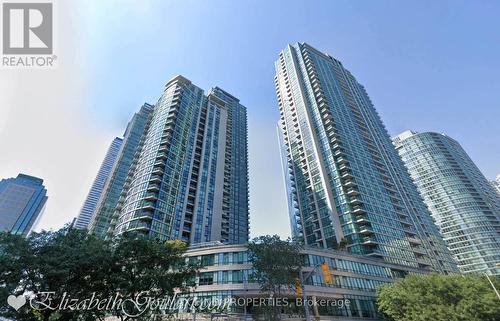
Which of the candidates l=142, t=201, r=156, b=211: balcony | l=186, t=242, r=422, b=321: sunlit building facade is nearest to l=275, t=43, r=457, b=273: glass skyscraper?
l=186, t=242, r=422, b=321: sunlit building facade

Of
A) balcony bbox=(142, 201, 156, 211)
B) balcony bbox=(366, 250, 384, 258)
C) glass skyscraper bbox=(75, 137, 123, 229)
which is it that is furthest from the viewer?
glass skyscraper bbox=(75, 137, 123, 229)

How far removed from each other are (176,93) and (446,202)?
121 metres

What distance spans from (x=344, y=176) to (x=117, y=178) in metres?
72.1

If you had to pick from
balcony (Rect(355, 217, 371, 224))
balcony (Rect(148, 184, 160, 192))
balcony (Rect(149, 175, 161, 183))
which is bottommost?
balcony (Rect(355, 217, 371, 224))

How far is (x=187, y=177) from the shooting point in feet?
258

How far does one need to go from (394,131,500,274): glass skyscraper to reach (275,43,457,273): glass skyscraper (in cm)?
4089

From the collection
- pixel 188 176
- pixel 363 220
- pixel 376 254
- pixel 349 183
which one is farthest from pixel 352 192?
pixel 188 176

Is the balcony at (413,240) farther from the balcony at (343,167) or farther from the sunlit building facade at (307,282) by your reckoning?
the balcony at (343,167)

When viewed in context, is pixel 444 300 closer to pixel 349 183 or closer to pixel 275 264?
pixel 275 264

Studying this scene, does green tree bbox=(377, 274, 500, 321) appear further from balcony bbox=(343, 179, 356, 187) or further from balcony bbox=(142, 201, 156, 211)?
balcony bbox=(142, 201, 156, 211)

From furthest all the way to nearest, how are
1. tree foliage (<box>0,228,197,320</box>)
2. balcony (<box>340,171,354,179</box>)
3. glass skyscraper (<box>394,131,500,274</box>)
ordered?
1. glass skyscraper (<box>394,131,500,274</box>)
2. balcony (<box>340,171,354,179</box>)
3. tree foliage (<box>0,228,197,320</box>)

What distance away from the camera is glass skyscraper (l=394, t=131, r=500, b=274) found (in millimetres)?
105625

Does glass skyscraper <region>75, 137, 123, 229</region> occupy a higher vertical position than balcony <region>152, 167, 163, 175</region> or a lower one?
higher

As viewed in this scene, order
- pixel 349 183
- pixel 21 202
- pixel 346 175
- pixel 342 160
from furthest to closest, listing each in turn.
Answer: pixel 21 202 < pixel 342 160 < pixel 346 175 < pixel 349 183
